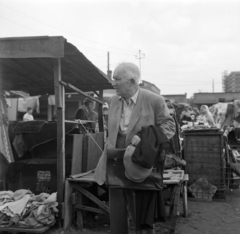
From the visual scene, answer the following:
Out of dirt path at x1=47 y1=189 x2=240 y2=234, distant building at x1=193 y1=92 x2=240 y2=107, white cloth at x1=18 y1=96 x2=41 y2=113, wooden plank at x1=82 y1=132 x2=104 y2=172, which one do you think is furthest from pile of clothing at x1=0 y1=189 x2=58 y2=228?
distant building at x1=193 y1=92 x2=240 y2=107

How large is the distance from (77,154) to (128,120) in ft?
8.05

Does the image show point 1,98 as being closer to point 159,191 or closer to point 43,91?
point 43,91

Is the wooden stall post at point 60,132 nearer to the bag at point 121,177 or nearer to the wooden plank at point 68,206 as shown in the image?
the wooden plank at point 68,206

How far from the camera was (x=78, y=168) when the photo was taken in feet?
16.9

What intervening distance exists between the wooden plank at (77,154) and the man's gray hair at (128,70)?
91.3 inches

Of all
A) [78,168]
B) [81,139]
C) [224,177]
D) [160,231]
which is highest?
[81,139]

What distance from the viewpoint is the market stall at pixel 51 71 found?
14.2 ft

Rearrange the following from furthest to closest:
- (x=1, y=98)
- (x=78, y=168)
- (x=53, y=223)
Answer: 1. (x=1, y=98)
2. (x=78, y=168)
3. (x=53, y=223)

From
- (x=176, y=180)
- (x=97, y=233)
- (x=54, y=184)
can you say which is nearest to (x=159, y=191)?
(x=176, y=180)

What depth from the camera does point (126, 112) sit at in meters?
2.86

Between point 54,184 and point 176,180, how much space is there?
2179mm

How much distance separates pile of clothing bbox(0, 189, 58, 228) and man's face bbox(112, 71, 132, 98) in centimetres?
241

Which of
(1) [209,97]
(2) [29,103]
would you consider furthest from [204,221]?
(1) [209,97]

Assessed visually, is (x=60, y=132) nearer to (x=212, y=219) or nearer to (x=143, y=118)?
(x=143, y=118)
